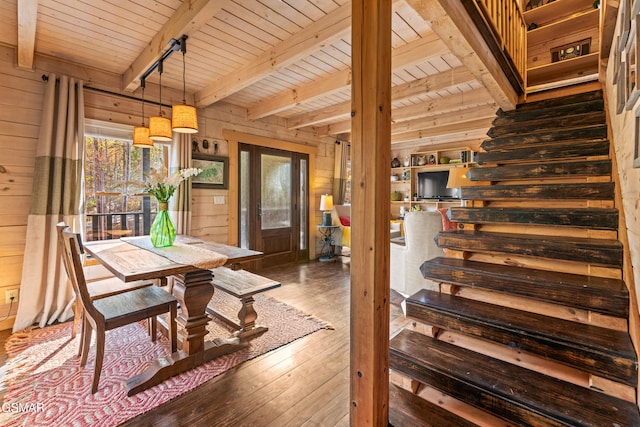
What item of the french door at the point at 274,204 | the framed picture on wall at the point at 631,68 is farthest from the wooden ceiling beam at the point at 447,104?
the framed picture on wall at the point at 631,68

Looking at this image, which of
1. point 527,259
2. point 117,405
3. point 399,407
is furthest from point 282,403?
point 527,259

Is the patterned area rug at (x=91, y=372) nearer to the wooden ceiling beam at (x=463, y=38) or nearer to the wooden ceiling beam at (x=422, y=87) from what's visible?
the wooden ceiling beam at (x=463, y=38)

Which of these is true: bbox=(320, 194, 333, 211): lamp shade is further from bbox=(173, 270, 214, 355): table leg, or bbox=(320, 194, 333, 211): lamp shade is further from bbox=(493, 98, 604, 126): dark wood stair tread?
bbox=(173, 270, 214, 355): table leg

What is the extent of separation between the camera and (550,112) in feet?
9.31

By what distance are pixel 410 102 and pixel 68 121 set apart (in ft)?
13.5

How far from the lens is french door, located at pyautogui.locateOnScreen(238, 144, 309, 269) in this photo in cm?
461

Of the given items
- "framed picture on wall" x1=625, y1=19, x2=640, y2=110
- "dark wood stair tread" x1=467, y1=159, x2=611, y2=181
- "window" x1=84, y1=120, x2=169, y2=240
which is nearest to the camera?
"framed picture on wall" x1=625, y1=19, x2=640, y2=110

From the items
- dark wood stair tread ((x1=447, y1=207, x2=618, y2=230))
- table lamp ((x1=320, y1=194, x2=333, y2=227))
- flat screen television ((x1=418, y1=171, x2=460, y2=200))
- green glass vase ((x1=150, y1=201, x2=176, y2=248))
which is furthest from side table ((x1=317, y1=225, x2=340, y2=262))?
green glass vase ((x1=150, y1=201, x2=176, y2=248))

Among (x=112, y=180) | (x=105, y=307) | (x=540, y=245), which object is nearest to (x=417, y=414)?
(x=540, y=245)

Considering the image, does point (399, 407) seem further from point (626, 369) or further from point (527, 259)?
point (527, 259)

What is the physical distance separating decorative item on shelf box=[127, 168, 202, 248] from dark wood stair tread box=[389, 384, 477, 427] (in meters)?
2.08

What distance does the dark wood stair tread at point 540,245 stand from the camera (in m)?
1.67

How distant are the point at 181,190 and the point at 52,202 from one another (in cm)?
121

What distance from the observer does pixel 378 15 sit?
1.14 m
